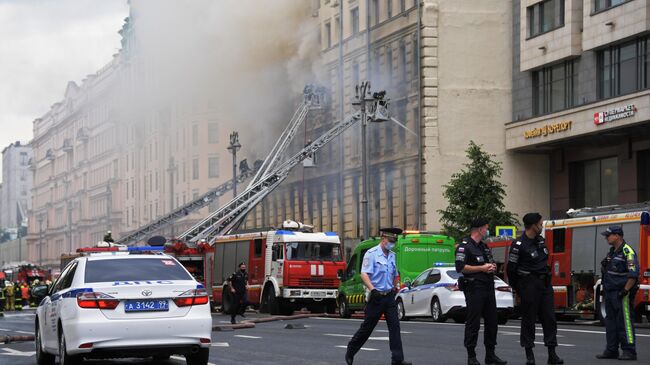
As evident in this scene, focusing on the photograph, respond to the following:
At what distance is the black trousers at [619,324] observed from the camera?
1794 centimetres

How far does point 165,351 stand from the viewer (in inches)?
643

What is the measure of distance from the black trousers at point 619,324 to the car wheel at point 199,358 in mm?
5339

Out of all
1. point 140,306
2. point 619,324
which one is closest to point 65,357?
point 140,306

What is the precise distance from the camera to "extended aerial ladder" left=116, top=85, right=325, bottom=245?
60062 millimetres

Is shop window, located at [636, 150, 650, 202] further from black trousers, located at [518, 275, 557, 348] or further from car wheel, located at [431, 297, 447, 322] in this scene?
black trousers, located at [518, 275, 557, 348]

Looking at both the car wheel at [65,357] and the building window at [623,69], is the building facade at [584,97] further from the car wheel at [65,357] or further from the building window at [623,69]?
the car wheel at [65,357]

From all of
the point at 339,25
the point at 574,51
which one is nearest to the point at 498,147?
the point at 574,51

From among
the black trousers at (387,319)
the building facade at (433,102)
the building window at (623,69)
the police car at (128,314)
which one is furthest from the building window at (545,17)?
the police car at (128,314)

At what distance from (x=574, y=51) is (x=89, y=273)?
35584 millimetres

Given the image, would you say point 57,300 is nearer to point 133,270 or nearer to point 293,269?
point 133,270

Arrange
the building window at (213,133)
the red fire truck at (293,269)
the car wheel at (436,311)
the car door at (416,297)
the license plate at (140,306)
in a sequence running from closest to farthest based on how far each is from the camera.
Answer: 1. the license plate at (140,306)
2. the car wheel at (436,311)
3. the car door at (416,297)
4. the red fire truck at (293,269)
5. the building window at (213,133)

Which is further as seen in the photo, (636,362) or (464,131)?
(464,131)

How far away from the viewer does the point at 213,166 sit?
96.4 meters

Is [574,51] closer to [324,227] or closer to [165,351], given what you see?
[324,227]
